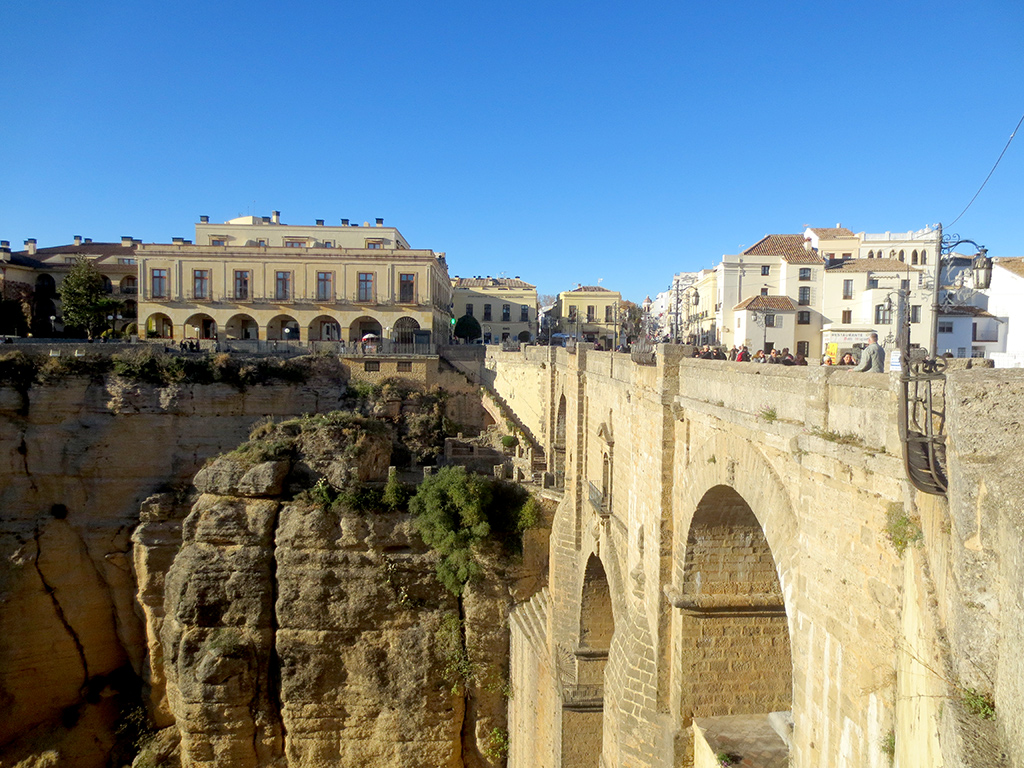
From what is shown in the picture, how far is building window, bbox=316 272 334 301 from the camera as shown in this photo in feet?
115

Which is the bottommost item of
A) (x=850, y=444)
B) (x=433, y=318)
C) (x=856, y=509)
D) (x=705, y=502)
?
(x=705, y=502)

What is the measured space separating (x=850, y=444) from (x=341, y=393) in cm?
2615

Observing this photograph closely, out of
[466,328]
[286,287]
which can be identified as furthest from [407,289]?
[466,328]

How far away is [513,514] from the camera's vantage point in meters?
18.7

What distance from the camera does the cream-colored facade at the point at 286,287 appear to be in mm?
34781

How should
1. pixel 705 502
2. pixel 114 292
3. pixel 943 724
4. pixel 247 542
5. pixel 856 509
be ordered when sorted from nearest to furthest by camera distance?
pixel 943 724, pixel 856 509, pixel 705 502, pixel 247 542, pixel 114 292

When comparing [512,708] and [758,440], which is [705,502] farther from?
[512,708]

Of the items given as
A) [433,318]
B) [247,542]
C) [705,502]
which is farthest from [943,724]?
[433,318]

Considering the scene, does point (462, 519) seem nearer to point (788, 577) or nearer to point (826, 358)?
point (826, 358)

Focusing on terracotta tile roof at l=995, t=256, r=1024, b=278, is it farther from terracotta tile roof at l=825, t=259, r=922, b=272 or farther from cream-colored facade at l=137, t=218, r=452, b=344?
cream-colored facade at l=137, t=218, r=452, b=344

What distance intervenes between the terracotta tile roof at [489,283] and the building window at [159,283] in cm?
2970

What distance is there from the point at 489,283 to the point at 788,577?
5769 centimetres

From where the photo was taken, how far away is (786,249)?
3016 centimetres

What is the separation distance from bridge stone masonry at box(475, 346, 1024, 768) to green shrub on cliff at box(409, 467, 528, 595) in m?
4.25
